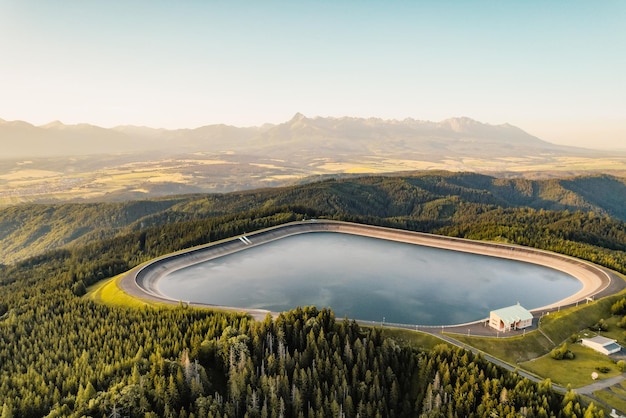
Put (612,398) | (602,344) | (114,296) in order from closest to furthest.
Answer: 1. (612,398)
2. (602,344)
3. (114,296)

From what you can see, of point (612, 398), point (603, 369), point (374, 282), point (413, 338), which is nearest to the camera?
point (612, 398)

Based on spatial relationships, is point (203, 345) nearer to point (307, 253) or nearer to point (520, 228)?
point (307, 253)

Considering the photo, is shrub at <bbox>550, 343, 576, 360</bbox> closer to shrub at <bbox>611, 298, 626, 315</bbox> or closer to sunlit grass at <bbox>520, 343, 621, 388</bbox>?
sunlit grass at <bbox>520, 343, 621, 388</bbox>

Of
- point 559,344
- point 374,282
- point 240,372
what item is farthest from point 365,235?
point 240,372

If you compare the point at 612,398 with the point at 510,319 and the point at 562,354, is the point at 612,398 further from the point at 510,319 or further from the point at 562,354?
the point at 510,319

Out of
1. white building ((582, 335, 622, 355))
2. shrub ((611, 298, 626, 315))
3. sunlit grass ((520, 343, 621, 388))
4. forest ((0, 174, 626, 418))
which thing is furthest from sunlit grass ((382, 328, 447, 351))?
shrub ((611, 298, 626, 315))

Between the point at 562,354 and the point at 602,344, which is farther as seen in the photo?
the point at 602,344

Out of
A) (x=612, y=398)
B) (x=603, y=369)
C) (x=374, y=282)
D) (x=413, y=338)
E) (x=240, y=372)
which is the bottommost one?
(x=612, y=398)
